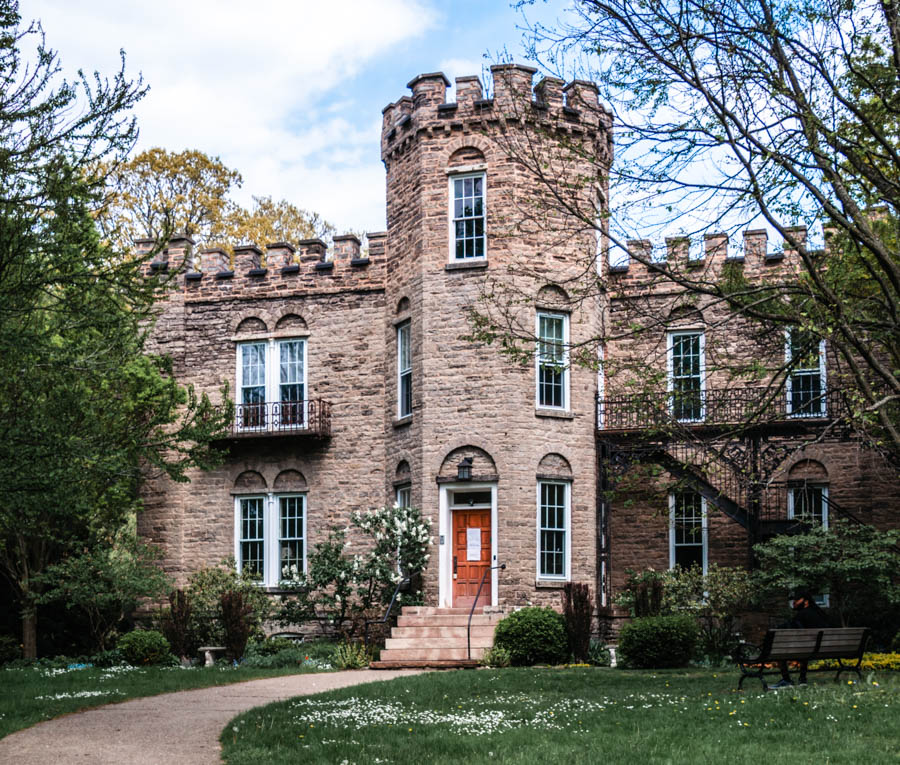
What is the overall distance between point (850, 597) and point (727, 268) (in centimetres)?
850

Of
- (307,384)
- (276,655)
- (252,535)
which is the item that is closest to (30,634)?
(252,535)

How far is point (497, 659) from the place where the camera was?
19203 mm

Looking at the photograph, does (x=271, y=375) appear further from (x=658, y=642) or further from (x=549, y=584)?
(x=658, y=642)

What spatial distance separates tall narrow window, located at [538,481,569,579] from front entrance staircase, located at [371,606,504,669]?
150 centimetres

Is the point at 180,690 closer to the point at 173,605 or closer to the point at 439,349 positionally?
the point at 173,605

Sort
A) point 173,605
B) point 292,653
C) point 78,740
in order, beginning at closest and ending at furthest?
point 78,740, point 292,653, point 173,605

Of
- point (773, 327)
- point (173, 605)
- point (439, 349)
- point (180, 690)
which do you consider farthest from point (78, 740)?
point (439, 349)

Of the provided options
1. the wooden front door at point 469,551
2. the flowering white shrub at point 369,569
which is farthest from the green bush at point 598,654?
the flowering white shrub at point 369,569

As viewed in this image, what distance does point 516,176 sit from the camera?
75.7 ft

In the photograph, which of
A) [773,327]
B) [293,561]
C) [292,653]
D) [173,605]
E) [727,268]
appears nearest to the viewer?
[773,327]

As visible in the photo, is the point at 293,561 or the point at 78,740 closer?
the point at 78,740

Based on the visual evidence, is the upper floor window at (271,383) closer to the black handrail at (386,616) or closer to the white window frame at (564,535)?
the black handrail at (386,616)

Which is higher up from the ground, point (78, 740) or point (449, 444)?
point (449, 444)

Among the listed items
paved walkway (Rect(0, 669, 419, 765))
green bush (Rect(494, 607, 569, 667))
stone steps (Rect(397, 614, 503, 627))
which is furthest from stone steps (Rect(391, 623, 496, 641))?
paved walkway (Rect(0, 669, 419, 765))
